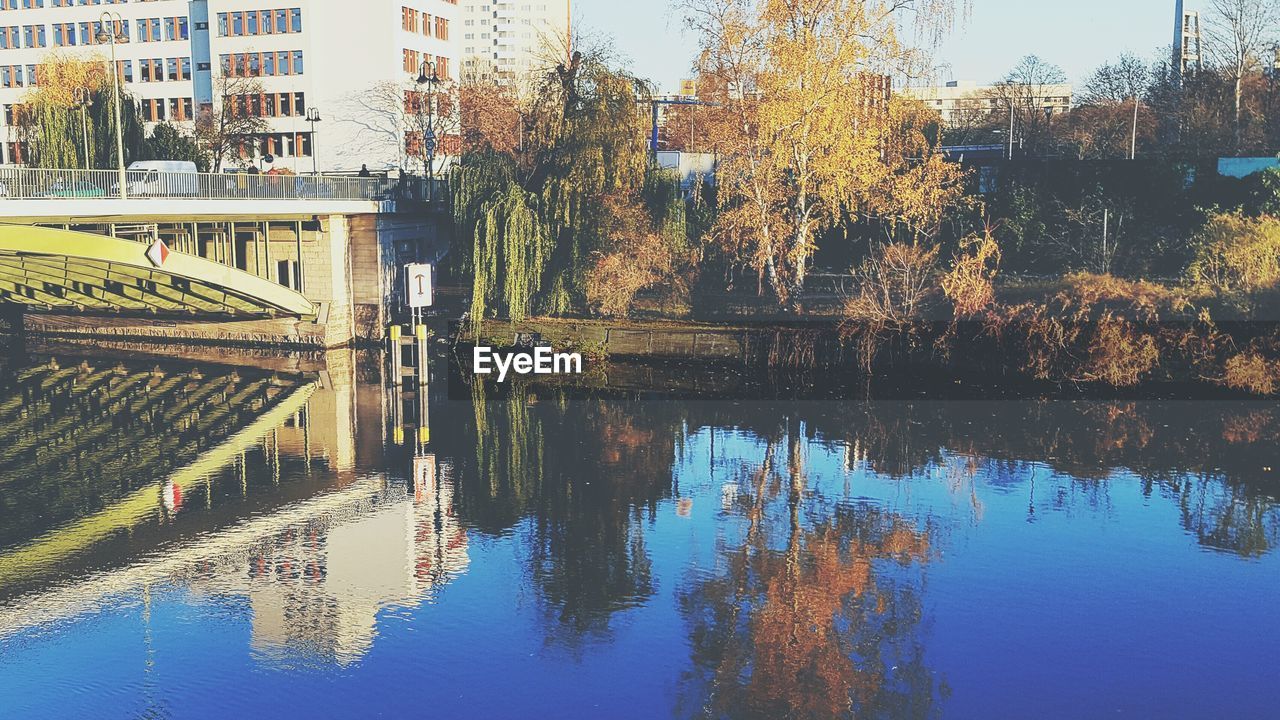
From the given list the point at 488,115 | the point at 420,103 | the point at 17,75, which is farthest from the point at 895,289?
the point at 17,75

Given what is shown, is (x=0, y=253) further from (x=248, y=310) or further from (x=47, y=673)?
(x=47, y=673)

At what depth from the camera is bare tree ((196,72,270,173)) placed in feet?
240

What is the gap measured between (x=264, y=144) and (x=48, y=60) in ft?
48.8

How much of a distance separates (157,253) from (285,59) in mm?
35404

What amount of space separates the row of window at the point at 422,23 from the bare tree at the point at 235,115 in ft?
31.9

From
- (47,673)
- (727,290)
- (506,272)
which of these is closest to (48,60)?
(506,272)

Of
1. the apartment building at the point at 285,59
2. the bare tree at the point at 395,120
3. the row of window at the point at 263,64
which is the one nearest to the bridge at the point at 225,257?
the bare tree at the point at 395,120

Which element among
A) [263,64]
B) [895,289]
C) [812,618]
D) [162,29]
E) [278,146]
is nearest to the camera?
[812,618]

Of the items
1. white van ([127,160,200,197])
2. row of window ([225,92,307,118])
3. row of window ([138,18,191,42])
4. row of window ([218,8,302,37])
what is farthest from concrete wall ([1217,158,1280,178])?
→ row of window ([138,18,191,42])

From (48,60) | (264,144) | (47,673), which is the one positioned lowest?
(47,673)

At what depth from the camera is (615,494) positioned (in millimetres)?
29078

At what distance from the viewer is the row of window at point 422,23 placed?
240 ft

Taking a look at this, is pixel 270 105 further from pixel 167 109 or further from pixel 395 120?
pixel 167 109

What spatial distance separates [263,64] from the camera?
74500mm
